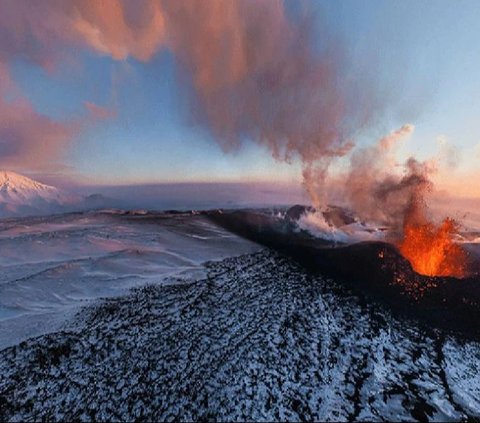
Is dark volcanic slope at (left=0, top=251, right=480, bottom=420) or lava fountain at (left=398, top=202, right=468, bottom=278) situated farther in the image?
lava fountain at (left=398, top=202, right=468, bottom=278)

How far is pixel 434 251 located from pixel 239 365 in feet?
75.0

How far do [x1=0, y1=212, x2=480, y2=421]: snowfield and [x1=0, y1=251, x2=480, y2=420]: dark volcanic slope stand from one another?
0.05 metres

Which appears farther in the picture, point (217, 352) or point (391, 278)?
point (391, 278)

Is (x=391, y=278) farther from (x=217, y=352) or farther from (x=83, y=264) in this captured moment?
(x=83, y=264)

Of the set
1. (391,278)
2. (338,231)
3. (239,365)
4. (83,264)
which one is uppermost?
(338,231)

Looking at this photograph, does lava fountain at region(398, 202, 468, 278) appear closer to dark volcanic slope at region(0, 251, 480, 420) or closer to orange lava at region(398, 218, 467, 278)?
orange lava at region(398, 218, 467, 278)

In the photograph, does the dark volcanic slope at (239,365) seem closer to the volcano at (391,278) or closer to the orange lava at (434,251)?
the volcano at (391,278)

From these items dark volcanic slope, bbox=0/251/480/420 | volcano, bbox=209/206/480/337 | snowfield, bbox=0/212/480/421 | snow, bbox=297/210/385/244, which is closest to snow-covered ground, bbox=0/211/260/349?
snowfield, bbox=0/212/480/421

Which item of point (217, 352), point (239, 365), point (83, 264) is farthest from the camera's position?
point (83, 264)

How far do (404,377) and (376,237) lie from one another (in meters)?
24.1

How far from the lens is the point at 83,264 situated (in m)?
23.6

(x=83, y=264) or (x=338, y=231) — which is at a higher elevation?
(x=338, y=231)

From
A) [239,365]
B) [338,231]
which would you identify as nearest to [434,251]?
[338,231]

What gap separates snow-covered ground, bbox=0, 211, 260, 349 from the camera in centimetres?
1596
